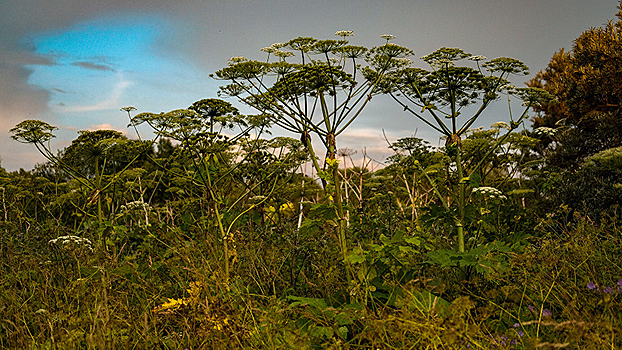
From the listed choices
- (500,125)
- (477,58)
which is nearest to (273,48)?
(477,58)

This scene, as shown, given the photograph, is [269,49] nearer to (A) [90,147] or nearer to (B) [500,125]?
(A) [90,147]

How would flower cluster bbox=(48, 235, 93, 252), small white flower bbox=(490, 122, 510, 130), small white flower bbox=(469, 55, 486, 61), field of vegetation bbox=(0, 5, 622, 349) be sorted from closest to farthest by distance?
field of vegetation bbox=(0, 5, 622, 349)
small white flower bbox=(469, 55, 486, 61)
flower cluster bbox=(48, 235, 93, 252)
small white flower bbox=(490, 122, 510, 130)

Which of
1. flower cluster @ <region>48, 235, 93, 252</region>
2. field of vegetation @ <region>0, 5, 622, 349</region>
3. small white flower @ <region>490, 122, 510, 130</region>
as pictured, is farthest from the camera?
small white flower @ <region>490, 122, 510, 130</region>

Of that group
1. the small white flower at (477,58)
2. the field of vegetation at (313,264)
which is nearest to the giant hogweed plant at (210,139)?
the field of vegetation at (313,264)

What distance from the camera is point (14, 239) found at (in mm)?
7109

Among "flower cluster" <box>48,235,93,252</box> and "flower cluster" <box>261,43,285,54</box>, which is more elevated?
"flower cluster" <box>261,43,285,54</box>

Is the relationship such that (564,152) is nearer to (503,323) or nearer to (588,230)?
(588,230)

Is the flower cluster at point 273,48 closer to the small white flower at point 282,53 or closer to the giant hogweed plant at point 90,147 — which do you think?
the small white flower at point 282,53

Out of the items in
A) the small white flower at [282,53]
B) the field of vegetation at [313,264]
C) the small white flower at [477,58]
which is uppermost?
the small white flower at [282,53]

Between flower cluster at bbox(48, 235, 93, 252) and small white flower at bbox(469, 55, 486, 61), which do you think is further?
flower cluster at bbox(48, 235, 93, 252)

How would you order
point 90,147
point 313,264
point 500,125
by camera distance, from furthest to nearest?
point 500,125 → point 90,147 → point 313,264

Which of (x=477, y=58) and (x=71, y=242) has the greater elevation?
(x=477, y=58)

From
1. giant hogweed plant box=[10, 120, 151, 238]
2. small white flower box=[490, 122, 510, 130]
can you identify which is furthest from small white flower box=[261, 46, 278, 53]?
small white flower box=[490, 122, 510, 130]

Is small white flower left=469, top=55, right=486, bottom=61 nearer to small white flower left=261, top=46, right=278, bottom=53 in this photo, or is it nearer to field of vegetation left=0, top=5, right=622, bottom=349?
field of vegetation left=0, top=5, right=622, bottom=349
